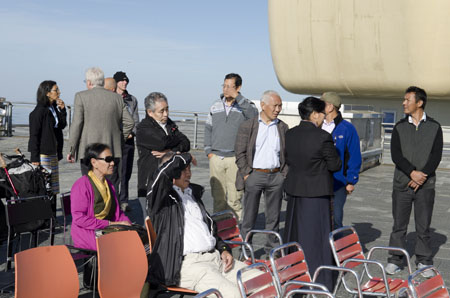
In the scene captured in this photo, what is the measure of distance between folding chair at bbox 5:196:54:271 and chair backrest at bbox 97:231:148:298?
1640 mm

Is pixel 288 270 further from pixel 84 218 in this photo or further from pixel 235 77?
pixel 235 77

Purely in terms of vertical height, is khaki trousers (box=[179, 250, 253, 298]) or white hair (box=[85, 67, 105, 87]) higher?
white hair (box=[85, 67, 105, 87])

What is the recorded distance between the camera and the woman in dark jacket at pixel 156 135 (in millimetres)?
5930

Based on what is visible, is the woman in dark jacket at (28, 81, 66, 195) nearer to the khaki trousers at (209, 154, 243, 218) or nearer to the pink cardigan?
the khaki trousers at (209, 154, 243, 218)

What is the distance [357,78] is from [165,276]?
25956mm

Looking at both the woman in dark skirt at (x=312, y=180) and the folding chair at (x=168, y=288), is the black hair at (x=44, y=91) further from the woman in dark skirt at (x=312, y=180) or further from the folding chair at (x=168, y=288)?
the folding chair at (x=168, y=288)

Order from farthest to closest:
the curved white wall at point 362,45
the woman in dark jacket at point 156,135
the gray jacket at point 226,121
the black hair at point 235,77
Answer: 1. the curved white wall at point 362,45
2. the gray jacket at point 226,121
3. the black hair at point 235,77
4. the woman in dark jacket at point 156,135

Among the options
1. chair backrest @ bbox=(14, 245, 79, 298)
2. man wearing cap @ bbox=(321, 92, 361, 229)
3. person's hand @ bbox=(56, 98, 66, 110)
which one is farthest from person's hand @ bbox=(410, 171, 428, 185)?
person's hand @ bbox=(56, 98, 66, 110)

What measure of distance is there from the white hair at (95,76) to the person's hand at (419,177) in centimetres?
354

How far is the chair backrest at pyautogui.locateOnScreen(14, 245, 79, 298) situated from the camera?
326 centimetres

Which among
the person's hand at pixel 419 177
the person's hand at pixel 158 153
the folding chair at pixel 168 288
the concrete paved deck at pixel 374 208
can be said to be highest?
the person's hand at pixel 158 153

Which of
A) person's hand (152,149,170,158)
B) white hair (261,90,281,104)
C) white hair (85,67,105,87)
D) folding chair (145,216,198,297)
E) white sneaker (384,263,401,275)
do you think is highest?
white hair (85,67,105,87)

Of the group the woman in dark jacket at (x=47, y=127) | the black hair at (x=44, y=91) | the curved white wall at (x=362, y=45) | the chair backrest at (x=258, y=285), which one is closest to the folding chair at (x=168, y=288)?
the chair backrest at (x=258, y=285)

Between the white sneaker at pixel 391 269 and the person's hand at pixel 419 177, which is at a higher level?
the person's hand at pixel 419 177
